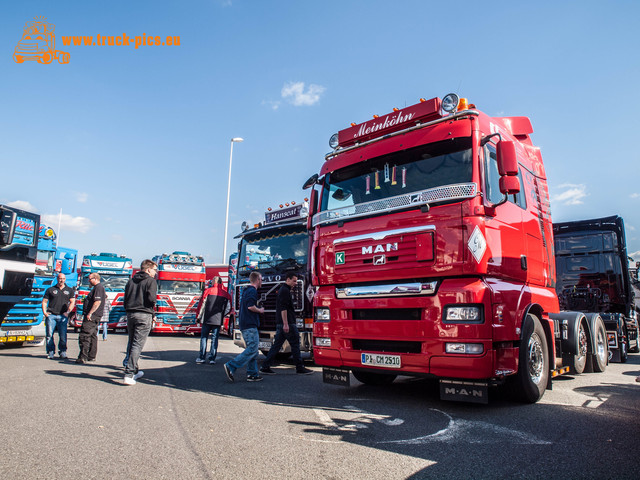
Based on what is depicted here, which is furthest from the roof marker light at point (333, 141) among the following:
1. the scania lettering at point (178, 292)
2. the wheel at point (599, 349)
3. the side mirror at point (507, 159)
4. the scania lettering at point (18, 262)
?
the scania lettering at point (178, 292)

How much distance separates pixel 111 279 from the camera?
19641 mm

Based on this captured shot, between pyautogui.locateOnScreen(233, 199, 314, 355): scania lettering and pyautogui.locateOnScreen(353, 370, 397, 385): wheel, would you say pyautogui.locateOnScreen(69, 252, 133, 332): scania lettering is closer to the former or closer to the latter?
pyautogui.locateOnScreen(233, 199, 314, 355): scania lettering

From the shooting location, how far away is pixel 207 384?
659 centimetres

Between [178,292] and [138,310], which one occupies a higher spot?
[178,292]

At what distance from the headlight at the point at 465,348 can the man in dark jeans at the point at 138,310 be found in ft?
15.0

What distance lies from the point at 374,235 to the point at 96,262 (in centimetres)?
1824

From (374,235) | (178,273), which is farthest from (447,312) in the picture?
(178,273)

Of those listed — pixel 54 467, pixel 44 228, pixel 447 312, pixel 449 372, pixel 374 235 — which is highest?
pixel 44 228

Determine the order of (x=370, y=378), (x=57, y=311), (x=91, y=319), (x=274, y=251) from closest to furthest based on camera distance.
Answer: (x=370, y=378), (x=91, y=319), (x=57, y=311), (x=274, y=251)

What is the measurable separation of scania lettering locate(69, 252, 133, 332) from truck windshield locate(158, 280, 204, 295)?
2.15 m

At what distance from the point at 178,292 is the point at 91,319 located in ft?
32.8

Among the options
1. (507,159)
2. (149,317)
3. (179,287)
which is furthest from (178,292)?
(507,159)

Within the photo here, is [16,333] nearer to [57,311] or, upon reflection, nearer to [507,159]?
[57,311]

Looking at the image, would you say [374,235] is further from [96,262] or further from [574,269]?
[96,262]
